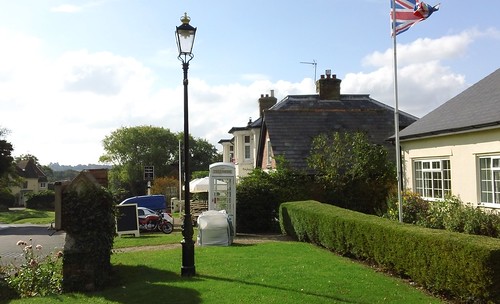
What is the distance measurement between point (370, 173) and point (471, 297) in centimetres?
1549

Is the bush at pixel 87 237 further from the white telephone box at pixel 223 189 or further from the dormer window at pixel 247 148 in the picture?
the dormer window at pixel 247 148

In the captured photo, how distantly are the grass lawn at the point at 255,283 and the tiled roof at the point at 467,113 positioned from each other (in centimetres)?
673

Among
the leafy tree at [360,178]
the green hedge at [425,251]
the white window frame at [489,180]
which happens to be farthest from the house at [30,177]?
the white window frame at [489,180]

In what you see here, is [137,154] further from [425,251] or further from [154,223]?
[425,251]

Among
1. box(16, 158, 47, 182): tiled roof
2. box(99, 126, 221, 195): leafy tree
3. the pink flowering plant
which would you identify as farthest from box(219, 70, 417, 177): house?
box(16, 158, 47, 182): tiled roof

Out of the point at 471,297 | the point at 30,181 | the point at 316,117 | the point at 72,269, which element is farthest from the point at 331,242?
the point at 30,181

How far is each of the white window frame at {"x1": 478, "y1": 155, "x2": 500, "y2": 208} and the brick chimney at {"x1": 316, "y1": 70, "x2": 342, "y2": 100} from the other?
1679 cm

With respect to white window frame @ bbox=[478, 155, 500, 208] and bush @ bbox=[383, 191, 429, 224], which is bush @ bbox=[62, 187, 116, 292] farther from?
white window frame @ bbox=[478, 155, 500, 208]

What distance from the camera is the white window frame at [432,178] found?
17938 mm

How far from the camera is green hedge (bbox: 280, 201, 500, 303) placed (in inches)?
290

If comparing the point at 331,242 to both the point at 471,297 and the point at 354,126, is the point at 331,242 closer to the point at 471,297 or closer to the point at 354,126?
the point at 471,297

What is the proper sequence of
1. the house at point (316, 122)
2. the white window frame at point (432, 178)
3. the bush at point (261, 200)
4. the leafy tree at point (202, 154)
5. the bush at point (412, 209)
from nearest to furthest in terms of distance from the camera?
the bush at point (412, 209), the white window frame at point (432, 178), the bush at point (261, 200), the house at point (316, 122), the leafy tree at point (202, 154)

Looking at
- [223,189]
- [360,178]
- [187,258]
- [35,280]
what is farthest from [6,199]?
[187,258]

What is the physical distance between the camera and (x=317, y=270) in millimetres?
10609
